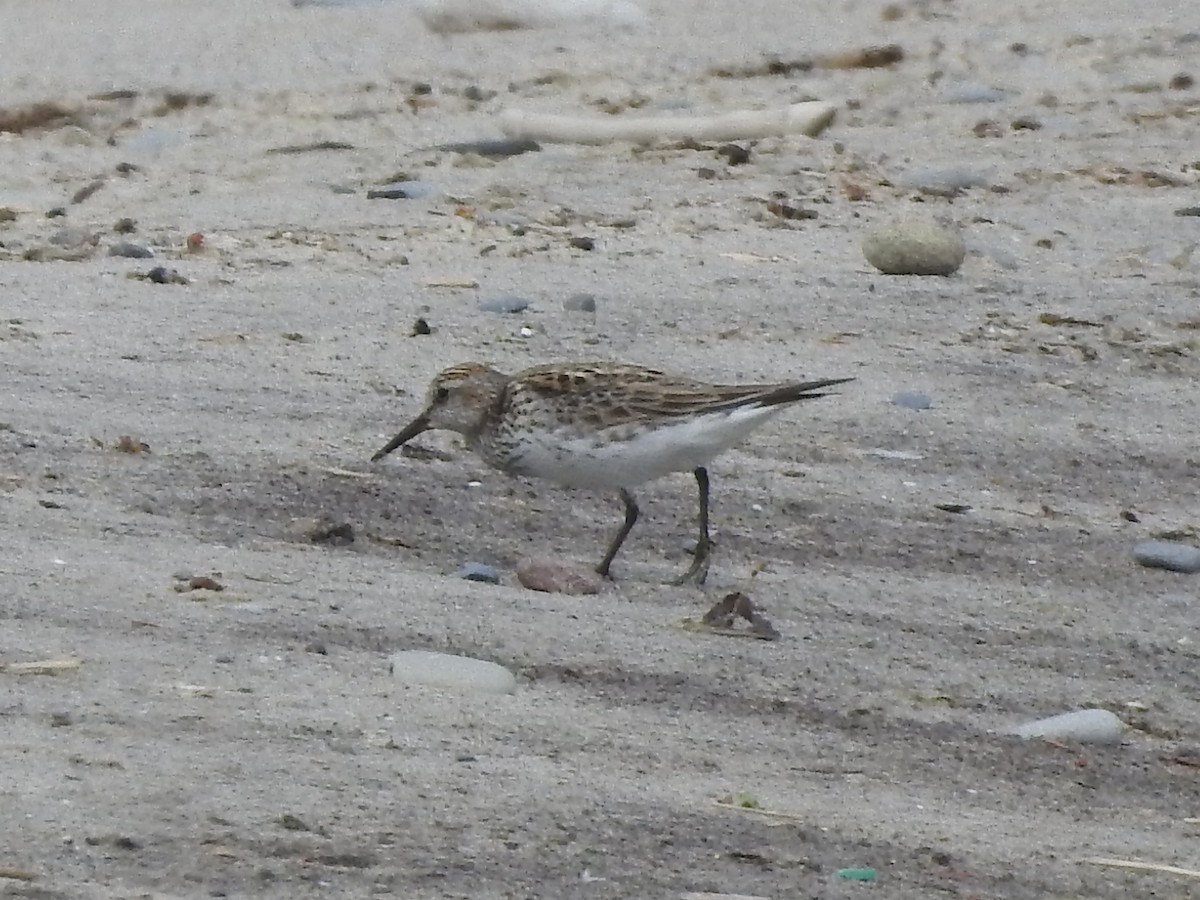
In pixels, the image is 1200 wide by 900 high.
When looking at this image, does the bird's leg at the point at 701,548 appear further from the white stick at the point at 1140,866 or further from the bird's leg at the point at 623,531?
the white stick at the point at 1140,866

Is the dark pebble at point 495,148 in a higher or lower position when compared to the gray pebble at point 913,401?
higher

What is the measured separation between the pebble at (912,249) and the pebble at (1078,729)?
288cm

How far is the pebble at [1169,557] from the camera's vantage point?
17.3 feet

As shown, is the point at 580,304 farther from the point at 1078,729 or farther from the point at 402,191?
the point at 1078,729

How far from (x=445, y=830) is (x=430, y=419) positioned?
207 cm

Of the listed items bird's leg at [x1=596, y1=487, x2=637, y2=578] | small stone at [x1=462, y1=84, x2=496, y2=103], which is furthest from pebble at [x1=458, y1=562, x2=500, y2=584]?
small stone at [x1=462, y1=84, x2=496, y2=103]

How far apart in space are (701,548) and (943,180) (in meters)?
3.43

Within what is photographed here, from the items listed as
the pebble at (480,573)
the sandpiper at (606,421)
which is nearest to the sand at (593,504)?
the pebble at (480,573)

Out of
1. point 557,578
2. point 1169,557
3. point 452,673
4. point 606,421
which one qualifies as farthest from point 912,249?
point 452,673

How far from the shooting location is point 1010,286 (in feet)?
23.1

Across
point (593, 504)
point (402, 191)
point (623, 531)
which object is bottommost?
point (593, 504)

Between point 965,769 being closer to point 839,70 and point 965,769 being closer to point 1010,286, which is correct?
point 1010,286

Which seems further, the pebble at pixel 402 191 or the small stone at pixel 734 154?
the small stone at pixel 734 154

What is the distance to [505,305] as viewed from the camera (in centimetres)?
661
